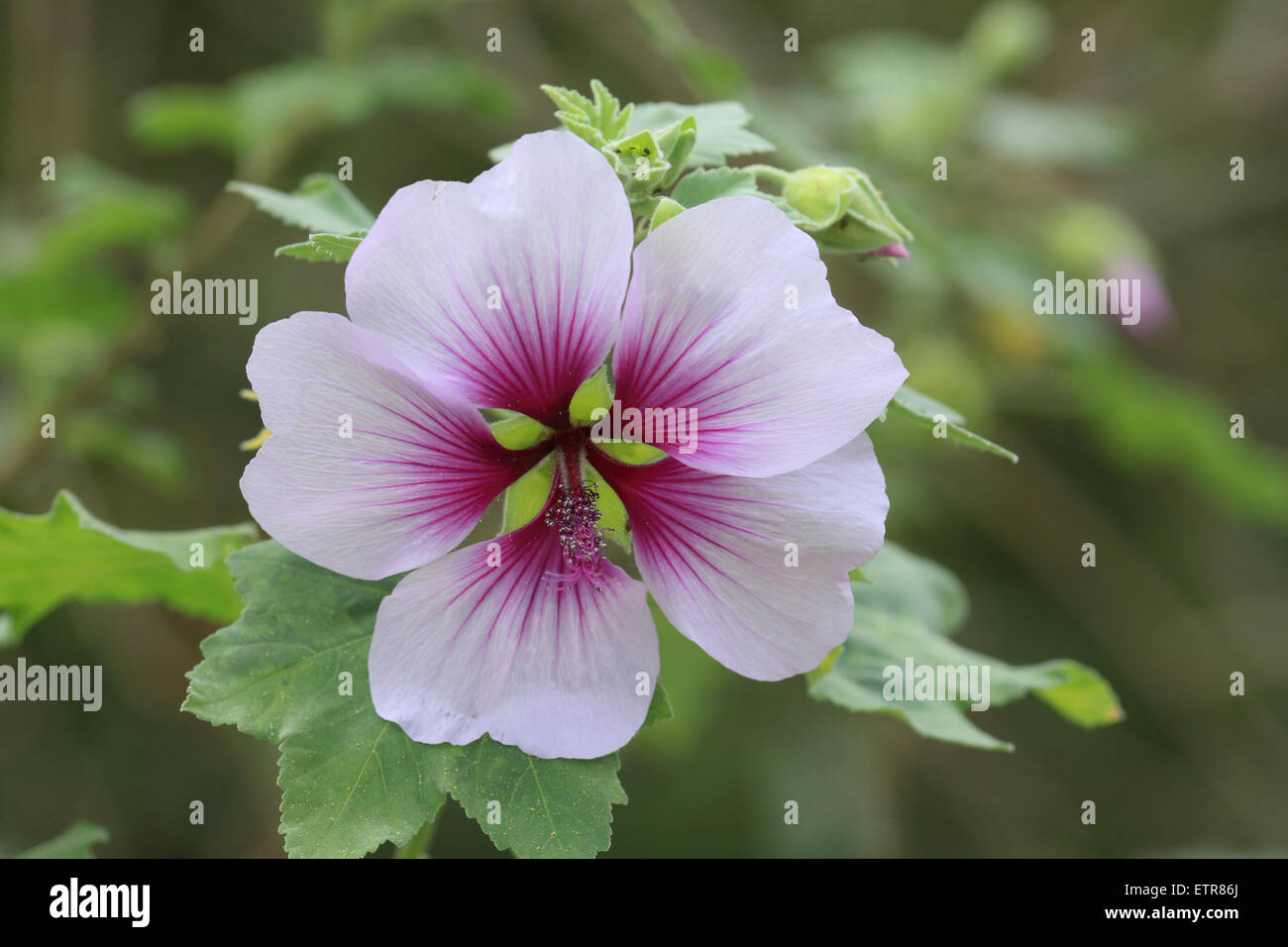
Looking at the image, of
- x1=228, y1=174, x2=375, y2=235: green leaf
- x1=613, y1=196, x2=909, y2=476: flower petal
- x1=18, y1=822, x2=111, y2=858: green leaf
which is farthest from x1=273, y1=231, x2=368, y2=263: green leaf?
x1=18, y1=822, x2=111, y2=858: green leaf

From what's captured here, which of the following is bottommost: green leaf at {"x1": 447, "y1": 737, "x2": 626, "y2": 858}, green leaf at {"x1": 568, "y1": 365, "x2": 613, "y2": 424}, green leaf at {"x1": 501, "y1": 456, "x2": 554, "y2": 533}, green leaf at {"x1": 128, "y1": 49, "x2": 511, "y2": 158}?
green leaf at {"x1": 447, "y1": 737, "x2": 626, "y2": 858}

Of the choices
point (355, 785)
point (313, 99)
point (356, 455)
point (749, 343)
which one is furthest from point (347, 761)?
point (313, 99)

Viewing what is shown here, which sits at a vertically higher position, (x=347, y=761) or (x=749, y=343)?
(x=749, y=343)

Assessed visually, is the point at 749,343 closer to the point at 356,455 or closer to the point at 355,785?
the point at 356,455

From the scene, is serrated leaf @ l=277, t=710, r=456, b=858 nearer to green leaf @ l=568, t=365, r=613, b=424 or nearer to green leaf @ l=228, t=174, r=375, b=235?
green leaf @ l=568, t=365, r=613, b=424

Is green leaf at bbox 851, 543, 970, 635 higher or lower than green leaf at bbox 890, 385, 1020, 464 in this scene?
lower

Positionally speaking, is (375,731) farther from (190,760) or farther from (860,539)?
(190,760)

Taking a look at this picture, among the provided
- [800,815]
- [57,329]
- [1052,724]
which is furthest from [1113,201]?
[57,329]
